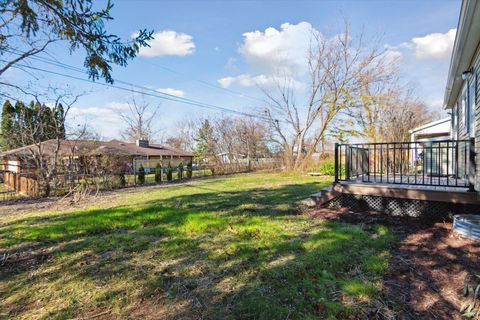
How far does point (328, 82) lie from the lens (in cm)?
1645

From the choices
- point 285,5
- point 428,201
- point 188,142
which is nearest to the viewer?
point 428,201

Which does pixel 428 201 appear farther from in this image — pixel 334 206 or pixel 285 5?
pixel 285 5

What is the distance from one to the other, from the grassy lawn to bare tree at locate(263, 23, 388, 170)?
12.2 m

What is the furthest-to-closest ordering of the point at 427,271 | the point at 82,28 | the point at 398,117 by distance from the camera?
the point at 398,117 < the point at 82,28 < the point at 427,271

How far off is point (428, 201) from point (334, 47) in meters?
14.4

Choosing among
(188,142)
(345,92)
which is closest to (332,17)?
(345,92)

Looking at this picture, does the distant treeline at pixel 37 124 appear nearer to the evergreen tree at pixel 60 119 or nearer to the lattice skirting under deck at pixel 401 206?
the evergreen tree at pixel 60 119

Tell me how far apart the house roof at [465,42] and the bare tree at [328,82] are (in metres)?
10.3

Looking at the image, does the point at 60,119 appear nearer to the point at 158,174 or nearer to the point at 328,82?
the point at 158,174

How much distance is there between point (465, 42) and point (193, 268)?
4985 millimetres

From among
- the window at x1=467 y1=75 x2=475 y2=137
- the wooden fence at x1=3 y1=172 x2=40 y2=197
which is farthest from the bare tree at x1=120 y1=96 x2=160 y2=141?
the window at x1=467 y1=75 x2=475 y2=137

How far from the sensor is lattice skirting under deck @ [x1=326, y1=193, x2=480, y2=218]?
166 inches

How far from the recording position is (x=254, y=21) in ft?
50.9

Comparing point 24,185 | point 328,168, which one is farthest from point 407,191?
point 24,185
